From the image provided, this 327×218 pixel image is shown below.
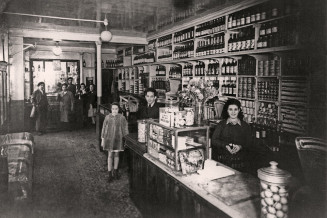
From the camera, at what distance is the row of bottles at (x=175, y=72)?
23.3ft

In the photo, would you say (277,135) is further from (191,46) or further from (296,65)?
(191,46)

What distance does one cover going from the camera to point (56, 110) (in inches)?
360

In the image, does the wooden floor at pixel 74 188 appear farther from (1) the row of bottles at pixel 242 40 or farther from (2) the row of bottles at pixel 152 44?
(2) the row of bottles at pixel 152 44

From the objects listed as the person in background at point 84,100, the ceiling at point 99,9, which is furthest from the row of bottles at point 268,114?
the person in background at point 84,100

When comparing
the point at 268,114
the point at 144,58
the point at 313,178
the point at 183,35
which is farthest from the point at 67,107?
the point at 313,178

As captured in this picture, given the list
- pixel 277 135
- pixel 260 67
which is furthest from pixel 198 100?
pixel 260 67

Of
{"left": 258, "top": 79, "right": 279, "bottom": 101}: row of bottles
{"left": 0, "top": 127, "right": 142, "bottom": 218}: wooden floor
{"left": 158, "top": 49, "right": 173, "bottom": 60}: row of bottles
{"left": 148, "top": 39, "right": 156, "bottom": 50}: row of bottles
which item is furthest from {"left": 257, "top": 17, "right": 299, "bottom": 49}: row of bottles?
{"left": 148, "top": 39, "right": 156, "bottom": 50}: row of bottles

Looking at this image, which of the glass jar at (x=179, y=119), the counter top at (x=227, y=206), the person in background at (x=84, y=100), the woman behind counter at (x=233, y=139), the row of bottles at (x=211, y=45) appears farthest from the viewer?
the person in background at (x=84, y=100)

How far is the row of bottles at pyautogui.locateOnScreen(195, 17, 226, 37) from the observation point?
535cm

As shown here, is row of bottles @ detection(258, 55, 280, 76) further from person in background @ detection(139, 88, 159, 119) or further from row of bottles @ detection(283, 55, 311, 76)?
person in background @ detection(139, 88, 159, 119)

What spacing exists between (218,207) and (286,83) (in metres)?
2.84

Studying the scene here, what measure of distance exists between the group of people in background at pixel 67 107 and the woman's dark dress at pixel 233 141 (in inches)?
260

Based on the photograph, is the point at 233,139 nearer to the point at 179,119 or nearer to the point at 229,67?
the point at 179,119

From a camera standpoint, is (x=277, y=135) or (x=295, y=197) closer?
(x=295, y=197)
